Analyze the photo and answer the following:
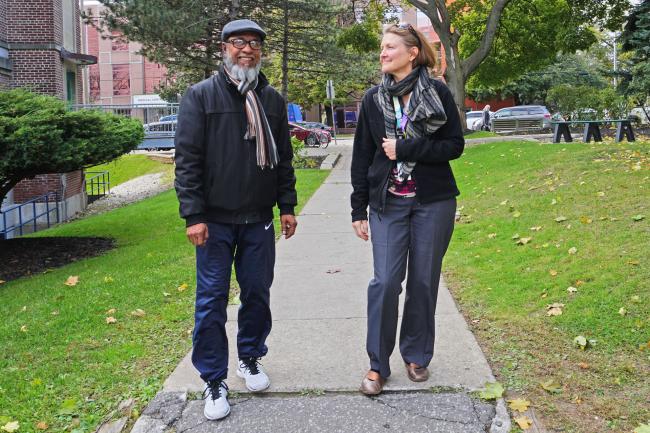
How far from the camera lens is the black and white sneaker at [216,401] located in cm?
363

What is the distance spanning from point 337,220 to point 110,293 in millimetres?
4520

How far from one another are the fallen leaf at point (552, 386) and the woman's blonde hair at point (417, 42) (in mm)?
1847

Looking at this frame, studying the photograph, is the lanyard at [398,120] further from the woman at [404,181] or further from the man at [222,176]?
the man at [222,176]

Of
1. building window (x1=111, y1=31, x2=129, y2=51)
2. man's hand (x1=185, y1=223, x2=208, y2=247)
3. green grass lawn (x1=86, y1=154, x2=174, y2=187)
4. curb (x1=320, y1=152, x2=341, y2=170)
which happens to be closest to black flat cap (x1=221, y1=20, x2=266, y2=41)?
man's hand (x1=185, y1=223, x2=208, y2=247)

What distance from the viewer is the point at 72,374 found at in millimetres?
4523

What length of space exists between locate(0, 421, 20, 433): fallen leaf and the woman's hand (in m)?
2.43

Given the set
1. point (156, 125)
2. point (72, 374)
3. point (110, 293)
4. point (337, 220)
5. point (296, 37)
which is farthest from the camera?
point (156, 125)

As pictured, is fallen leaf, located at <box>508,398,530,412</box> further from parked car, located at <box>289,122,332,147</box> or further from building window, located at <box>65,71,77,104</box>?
parked car, located at <box>289,122,332,147</box>

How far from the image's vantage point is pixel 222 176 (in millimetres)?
3672

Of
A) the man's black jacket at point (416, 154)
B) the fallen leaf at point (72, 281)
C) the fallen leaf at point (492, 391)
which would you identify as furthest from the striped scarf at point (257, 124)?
the fallen leaf at point (72, 281)

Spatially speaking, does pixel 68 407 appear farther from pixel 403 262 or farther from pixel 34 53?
pixel 34 53

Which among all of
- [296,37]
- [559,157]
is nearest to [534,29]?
[296,37]

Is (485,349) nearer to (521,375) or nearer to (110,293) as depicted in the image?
(521,375)

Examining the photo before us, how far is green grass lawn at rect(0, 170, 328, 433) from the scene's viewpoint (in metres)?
4.07
